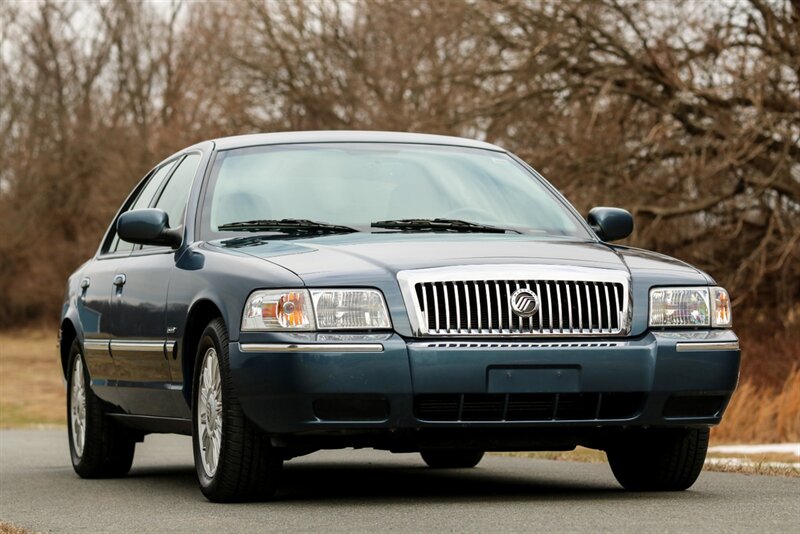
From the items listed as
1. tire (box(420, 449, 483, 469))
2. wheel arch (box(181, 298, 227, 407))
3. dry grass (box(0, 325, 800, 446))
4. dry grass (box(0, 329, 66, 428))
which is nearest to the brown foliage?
dry grass (box(0, 325, 800, 446))

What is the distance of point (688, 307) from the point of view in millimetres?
7348

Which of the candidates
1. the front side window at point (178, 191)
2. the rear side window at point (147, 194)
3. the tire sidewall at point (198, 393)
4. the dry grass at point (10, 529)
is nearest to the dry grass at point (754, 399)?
the rear side window at point (147, 194)

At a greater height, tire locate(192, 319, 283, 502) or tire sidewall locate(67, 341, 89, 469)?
tire locate(192, 319, 283, 502)

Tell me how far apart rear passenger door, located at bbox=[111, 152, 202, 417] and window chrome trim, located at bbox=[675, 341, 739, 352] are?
2.45m

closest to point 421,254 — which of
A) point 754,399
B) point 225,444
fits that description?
point 225,444

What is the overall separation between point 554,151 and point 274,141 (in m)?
12.1

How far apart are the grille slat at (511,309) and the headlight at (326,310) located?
18 centimetres

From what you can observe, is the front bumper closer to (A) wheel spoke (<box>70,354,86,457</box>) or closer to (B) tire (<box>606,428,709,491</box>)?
(B) tire (<box>606,428,709,491</box>)

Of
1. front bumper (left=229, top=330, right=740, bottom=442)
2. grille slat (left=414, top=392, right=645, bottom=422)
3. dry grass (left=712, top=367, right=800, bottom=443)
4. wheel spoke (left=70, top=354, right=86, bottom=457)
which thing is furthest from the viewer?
dry grass (left=712, top=367, right=800, bottom=443)

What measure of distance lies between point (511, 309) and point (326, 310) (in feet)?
2.51

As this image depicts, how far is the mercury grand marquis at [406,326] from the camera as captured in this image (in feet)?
22.6

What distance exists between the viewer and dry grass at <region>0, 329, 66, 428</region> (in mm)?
26438

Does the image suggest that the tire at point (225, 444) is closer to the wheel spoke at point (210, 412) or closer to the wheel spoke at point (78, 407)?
the wheel spoke at point (210, 412)

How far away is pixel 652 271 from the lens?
24.2 ft
